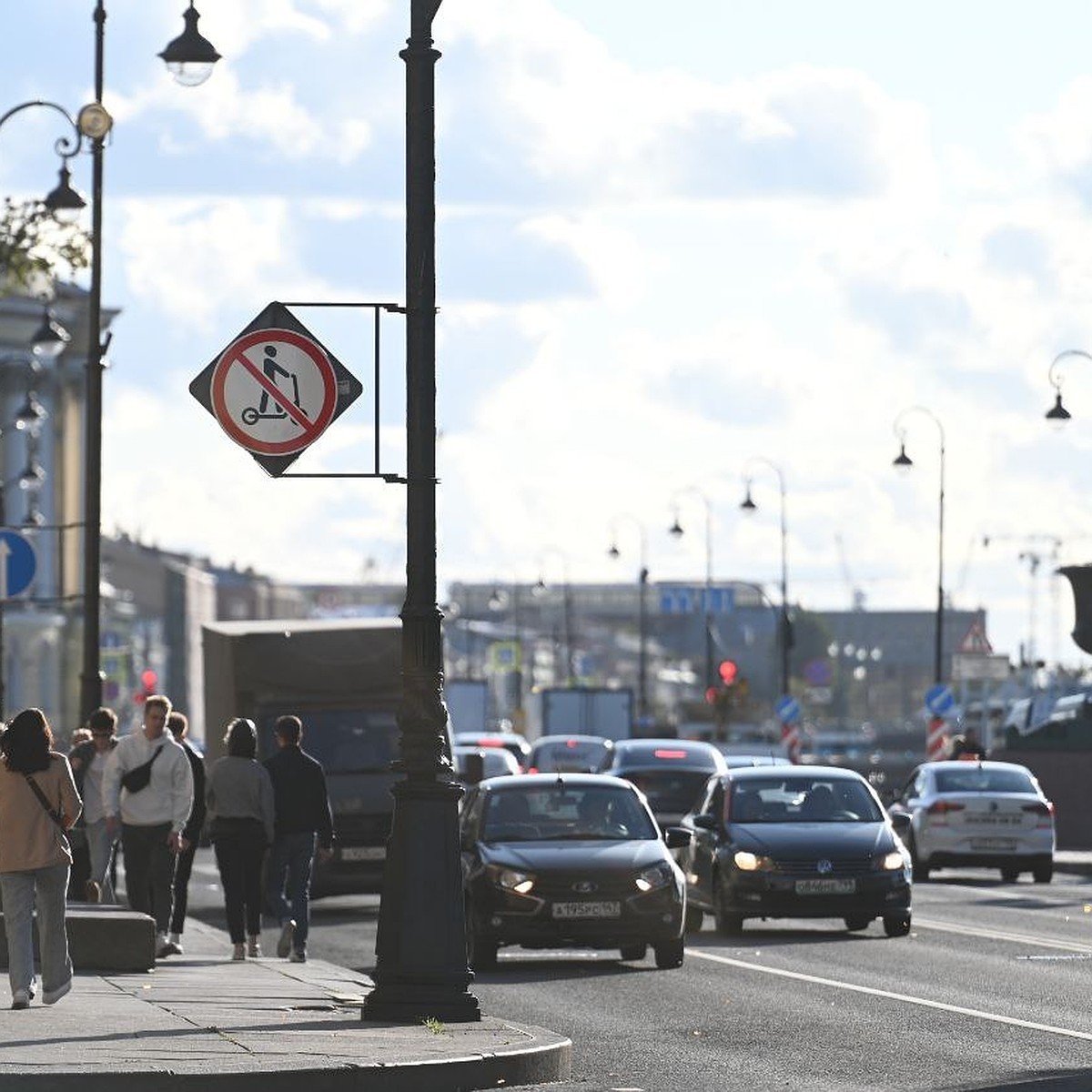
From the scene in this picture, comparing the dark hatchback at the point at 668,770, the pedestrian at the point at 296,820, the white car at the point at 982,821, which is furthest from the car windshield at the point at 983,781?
the pedestrian at the point at 296,820

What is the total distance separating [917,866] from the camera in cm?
4294

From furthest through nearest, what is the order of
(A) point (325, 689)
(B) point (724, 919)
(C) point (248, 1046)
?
(A) point (325, 689) < (B) point (724, 919) < (C) point (248, 1046)

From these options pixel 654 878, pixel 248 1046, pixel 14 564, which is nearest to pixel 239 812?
pixel 654 878

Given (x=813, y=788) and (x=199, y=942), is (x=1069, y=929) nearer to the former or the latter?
(x=813, y=788)

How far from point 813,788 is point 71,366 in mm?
115689

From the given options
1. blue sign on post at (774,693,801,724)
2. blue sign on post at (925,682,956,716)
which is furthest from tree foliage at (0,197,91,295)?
blue sign on post at (774,693,801,724)

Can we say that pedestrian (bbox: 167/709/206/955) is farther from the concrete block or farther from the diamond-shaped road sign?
the diamond-shaped road sign

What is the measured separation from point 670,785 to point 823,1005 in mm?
22252

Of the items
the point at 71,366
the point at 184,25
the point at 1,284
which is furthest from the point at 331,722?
the point at 71,366

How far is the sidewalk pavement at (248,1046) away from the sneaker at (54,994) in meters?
0.05

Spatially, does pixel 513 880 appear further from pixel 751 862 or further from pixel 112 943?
pixel 751 862

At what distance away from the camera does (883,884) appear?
27.9 meters

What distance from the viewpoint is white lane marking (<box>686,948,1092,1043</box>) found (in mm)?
17984

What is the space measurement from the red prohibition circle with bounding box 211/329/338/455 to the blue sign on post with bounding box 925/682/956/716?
48.5 meters
